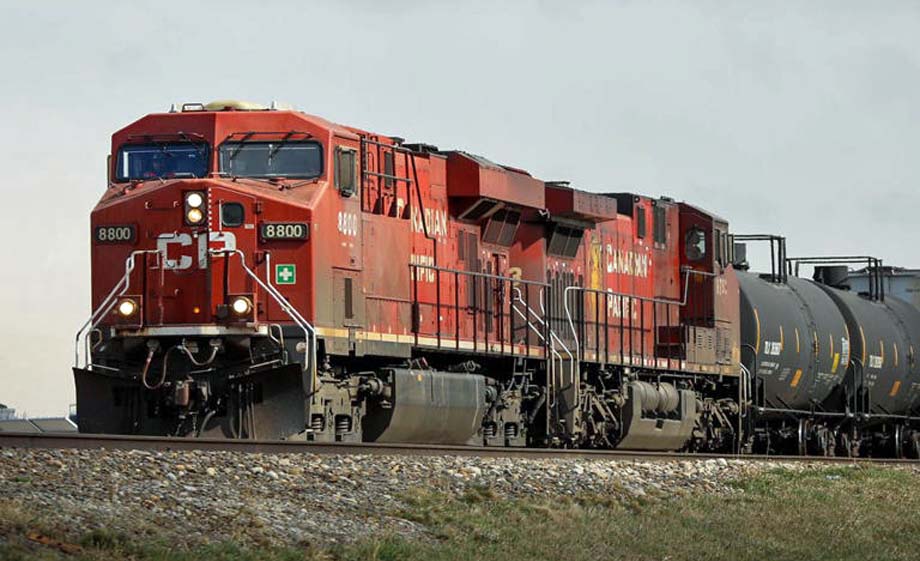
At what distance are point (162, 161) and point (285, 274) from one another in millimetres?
2083

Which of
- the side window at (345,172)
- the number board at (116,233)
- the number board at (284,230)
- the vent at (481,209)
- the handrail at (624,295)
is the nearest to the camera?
the number board at (284,230)

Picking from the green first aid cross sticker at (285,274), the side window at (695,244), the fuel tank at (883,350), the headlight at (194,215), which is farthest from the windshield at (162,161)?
the fuel tank at (883,350)

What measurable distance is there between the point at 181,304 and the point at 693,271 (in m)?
11.7

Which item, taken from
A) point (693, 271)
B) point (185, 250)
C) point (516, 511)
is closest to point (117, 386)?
point (185, 250)

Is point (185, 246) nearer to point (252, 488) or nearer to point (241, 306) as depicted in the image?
point (241, 306)

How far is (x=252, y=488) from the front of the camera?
39.2 ft

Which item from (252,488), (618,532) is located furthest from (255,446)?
(618,532)

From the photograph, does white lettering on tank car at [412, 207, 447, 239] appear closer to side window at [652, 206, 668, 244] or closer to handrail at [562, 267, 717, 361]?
handrail at [562, 267, 717, 361]

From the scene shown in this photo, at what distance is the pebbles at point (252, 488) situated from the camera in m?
10.3

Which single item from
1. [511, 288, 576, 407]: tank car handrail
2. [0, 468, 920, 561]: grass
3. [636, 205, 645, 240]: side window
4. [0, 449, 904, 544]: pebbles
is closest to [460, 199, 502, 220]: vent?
[511, 288, 576, 407]: tank car handrail

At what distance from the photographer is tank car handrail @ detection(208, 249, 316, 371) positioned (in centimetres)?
1700

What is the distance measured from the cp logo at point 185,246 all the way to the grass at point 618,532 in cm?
519

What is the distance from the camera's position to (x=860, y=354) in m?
31.5

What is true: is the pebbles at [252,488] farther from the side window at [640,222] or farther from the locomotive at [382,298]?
the side window at [640,222]
